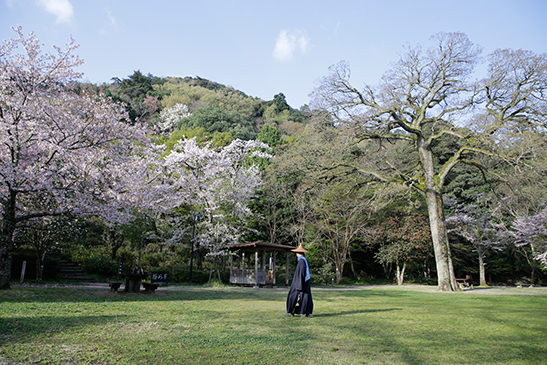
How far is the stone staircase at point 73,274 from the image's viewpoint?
675 inches

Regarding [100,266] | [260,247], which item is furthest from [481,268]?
[100,266]

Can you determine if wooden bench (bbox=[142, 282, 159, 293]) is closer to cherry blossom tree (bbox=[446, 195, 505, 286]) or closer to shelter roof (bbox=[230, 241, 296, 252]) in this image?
shelter roof (bbox=[230, 241, 296, 252])

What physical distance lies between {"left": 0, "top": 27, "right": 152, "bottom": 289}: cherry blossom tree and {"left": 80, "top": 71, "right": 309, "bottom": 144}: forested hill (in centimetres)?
2926

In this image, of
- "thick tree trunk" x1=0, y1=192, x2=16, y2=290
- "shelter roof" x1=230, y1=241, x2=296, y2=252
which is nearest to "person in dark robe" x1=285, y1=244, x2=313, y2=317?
"thick tree trunk" x1=0, y1=192, x2=16, y2=290

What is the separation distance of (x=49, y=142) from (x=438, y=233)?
1658 cm

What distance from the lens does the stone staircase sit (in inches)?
675

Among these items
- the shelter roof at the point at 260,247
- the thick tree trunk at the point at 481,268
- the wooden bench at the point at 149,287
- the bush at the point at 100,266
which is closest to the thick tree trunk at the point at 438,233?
the shelter roof at the point at 260,247

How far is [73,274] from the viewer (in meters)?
17.9

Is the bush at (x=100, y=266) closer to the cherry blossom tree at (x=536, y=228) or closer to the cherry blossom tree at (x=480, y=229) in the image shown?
the cherry blossom tree at (x=480, y=229)

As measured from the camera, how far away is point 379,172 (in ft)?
64.9

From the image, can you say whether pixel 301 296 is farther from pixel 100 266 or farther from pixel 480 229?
pixel 480 229

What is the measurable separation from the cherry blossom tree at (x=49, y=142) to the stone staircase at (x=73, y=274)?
588cm

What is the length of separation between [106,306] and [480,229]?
90.5ft

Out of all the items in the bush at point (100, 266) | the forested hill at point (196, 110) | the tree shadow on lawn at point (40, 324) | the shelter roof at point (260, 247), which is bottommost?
the tree shadow on lawn at point (40, 324)
